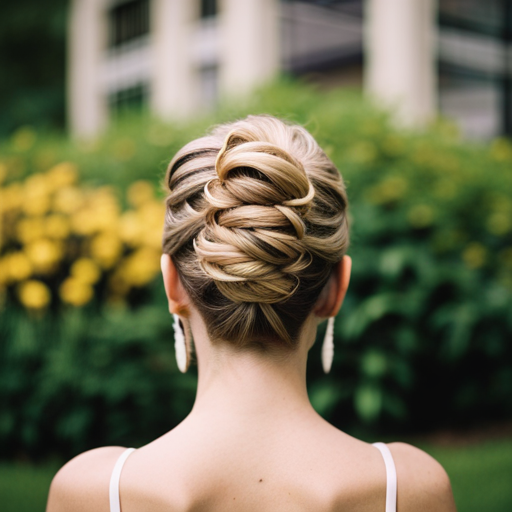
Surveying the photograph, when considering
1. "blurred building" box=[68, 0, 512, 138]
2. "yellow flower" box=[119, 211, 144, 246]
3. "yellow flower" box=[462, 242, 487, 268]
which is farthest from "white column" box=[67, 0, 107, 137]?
"yellow flower" box=[462, 242, 487, 268]

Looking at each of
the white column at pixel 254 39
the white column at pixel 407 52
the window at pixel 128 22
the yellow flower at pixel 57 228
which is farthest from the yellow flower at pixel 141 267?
the window at pixel 128 22

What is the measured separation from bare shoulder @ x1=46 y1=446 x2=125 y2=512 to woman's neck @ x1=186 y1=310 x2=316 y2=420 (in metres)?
0.24

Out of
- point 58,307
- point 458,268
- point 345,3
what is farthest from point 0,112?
point 458,268

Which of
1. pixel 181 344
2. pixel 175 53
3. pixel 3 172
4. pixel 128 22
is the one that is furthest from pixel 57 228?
pixel 128 22

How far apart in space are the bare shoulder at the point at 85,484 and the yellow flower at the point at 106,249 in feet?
9.94

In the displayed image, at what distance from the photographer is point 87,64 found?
594 inches

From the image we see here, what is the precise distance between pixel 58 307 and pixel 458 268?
2981 millimetres

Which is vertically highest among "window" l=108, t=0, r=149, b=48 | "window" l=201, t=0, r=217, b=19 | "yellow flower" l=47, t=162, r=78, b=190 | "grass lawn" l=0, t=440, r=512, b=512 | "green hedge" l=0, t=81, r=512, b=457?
"window" l=108, t=0, r=149, b=48

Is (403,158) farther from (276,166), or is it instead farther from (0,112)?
(0,112)

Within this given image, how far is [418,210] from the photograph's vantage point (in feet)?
15.5

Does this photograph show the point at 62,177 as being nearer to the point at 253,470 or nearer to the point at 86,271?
the point at 86,271

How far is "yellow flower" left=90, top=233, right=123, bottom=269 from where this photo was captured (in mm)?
4445

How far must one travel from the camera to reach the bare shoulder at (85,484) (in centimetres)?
144

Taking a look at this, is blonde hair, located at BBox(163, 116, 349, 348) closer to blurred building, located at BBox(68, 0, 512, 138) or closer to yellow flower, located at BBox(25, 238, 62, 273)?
yellow flower, located at BBox(25, 238, 62, 273)
